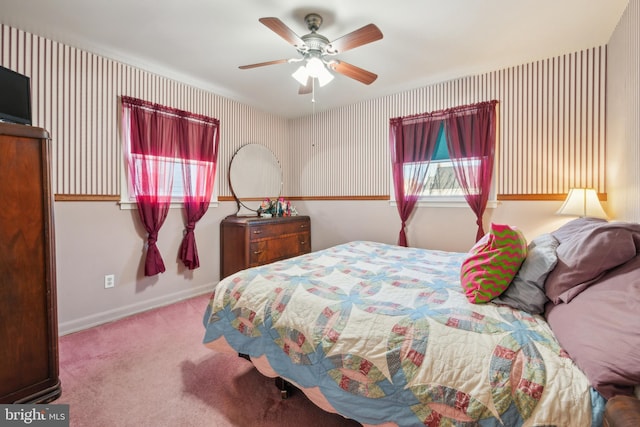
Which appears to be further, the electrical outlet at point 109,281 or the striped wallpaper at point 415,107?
the electrical outlet at point 109,281

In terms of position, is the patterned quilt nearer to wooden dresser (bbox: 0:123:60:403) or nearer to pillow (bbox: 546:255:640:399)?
pillow (bbox: 546:255:640:399)

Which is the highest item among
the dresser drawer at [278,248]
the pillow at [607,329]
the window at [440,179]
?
the window at [440,179]

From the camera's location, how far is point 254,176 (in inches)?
162

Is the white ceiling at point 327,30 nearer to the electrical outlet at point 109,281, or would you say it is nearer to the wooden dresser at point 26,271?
the wooden dresser at point 26,271

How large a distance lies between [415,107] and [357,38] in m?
1.77

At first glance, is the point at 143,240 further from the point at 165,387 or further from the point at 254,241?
the point at 165,387

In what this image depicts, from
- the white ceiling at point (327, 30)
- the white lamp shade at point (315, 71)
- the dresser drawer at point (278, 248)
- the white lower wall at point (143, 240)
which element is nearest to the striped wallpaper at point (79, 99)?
the white ceiling at point (327, 30)

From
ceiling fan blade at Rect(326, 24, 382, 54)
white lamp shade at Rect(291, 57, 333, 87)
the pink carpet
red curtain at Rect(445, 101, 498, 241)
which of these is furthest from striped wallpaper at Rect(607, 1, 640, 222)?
the pink carpet

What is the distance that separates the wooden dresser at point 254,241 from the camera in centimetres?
342

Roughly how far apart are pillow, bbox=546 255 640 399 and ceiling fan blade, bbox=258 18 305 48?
2.08 meters

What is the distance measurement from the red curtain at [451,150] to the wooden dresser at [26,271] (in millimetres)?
3145

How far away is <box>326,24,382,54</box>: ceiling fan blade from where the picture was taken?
1862 millimetres

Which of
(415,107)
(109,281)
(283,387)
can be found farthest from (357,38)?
(109,281)

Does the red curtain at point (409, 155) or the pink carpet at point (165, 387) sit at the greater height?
the red curtain at point (409, 155)
